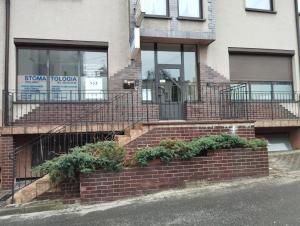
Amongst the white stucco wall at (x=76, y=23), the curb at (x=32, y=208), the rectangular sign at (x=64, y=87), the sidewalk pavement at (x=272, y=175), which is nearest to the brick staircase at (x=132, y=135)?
the sidewalk pavement at (x=272, y=175)

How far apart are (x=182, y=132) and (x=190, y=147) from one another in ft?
2.66

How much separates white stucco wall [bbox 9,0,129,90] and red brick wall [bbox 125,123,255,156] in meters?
3.75

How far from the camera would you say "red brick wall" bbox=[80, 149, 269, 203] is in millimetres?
7352

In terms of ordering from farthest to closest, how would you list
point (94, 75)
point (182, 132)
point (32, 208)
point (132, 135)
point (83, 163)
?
point (94, 75), point (182, 132), point (132, 135), point (83, 163), point (32, 208)

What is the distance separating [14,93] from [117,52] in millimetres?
3349

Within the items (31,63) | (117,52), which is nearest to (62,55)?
(31,63)

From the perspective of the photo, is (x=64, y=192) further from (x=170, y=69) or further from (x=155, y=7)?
(x=155, y=7)

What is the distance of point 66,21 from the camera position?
11.4 meters

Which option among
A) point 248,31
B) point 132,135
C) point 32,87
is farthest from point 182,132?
point 248,31

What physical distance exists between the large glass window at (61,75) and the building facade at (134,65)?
30 mm

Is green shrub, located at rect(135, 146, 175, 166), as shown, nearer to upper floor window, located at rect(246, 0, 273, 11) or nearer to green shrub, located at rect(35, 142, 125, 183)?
green shrub, located at rect(35, 142, 125, 183)

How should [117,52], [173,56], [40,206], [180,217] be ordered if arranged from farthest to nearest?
1. [173,56]
2. [117,52]
3. [40,206]
4. [180,217]

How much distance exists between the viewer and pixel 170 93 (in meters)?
12.0

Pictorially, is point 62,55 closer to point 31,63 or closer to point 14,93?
point 31,63
